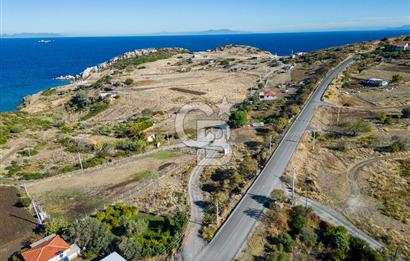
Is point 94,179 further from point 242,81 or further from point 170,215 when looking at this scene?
point 242,81

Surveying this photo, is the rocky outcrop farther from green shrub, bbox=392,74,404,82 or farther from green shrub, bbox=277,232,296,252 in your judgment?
green shrub, bbox=277,232,296,252

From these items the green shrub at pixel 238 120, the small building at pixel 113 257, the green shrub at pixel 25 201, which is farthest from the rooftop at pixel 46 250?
the green shrub at pixel 238 120

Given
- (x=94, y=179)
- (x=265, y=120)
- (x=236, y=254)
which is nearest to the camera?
(x=236, y=254)

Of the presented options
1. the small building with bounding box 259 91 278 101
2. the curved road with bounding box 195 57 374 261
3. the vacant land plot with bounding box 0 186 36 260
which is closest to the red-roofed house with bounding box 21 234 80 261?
the vacant land plot with bounding box 0 186 36 260

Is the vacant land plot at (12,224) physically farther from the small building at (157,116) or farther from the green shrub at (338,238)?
the small building at (157,116)

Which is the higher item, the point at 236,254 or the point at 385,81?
the point at 385,81

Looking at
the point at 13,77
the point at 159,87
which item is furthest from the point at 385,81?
the point at 13,77
